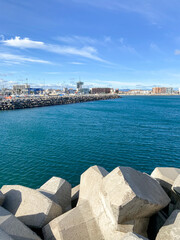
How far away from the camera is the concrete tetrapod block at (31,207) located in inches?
209

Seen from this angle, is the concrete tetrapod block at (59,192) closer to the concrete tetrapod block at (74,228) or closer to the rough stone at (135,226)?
the concrete tetrapod block at (74,228)

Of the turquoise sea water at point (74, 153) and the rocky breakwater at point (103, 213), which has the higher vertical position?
the rocky breakwater at point (103, 213)

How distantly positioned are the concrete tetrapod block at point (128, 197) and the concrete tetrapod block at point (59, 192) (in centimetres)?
233

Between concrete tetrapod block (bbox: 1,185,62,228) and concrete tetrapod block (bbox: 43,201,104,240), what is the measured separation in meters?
0.34

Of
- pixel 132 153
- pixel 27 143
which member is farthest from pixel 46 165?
pixel 132 153

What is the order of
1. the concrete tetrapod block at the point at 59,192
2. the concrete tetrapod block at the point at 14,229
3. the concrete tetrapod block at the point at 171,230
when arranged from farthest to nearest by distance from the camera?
the concrete tetrapod block at the point at 59,192, the concrete tetrapod block at the point at 14,229, the concrete tetrapod block at the point at 171,230

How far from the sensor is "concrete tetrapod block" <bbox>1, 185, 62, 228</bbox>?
209 inches

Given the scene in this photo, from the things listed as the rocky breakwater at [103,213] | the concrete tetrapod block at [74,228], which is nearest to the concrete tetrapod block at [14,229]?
the rocky breakwater at [103,213]

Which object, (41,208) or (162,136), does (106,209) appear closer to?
(41,208)

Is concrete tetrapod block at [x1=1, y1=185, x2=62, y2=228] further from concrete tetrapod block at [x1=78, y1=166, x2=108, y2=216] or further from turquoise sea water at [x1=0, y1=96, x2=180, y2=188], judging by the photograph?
turquoise sea water at [x1=0, y1=96, x2=180, y2=188]

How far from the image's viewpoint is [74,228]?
4805mm

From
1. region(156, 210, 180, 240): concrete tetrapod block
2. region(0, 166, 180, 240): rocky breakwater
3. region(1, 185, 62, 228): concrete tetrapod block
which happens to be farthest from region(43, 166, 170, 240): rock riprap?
region(156, 210, 180, 240): concrete tetrapod block

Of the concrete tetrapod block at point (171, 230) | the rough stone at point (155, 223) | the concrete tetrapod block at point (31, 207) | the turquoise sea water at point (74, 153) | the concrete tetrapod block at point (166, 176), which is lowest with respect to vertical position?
the turquoise sea water at point (74, 153)

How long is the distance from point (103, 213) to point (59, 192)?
7.77 ft
